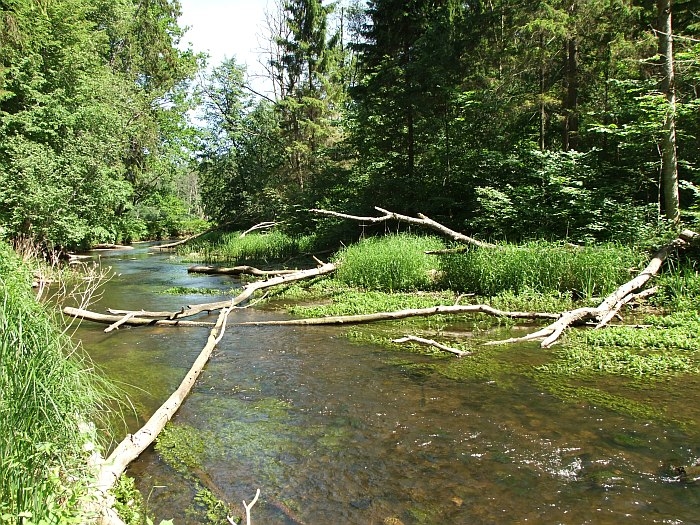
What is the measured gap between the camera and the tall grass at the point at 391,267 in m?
12.9

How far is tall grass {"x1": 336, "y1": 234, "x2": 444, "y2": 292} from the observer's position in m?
12.9

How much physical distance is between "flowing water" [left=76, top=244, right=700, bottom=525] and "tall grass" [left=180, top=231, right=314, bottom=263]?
14250mm

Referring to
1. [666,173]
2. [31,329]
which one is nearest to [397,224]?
[666,173]

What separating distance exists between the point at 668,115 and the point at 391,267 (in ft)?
25.2

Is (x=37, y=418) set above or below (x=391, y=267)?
above

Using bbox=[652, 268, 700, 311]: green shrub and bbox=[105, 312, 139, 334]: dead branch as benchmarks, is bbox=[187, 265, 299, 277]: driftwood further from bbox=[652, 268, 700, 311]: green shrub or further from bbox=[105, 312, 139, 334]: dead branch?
bbox=[652, 268, 700, 311]: green shrub

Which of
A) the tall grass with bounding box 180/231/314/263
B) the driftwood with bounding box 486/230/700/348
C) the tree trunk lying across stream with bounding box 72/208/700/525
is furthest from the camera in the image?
the tall grass with bounding box 180/231/314/263

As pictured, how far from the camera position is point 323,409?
5.89 meters

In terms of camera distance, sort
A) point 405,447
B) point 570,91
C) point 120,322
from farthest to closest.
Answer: point 570,91, point 120,322, point 405,447

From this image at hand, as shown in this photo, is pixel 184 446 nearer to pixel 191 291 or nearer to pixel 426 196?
pixel 191 291

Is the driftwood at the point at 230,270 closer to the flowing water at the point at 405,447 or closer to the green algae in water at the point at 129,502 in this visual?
the flowing water at the point at 405,447

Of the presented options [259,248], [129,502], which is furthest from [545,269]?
[259,248]

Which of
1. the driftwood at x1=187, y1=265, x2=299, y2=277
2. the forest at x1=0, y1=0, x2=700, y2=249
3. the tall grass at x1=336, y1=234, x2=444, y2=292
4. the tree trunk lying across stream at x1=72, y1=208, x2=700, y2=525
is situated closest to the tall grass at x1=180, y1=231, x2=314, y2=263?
the forest at x1=0, y1=0, x2=700, y2=249

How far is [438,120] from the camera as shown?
18.2 meters
